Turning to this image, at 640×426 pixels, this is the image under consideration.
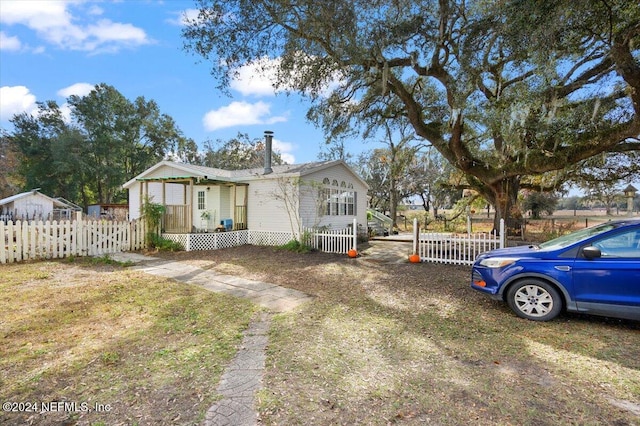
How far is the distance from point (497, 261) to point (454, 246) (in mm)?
4308

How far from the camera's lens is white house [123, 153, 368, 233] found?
1206 cm

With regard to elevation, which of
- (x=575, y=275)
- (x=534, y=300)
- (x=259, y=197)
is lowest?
(x=534, y=300)

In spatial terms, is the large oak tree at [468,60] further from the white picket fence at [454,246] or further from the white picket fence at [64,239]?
the white picket fence at [64,239]

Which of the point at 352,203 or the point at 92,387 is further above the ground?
the point at 352,203

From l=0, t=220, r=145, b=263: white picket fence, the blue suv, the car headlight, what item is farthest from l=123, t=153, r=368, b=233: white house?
the blue suv

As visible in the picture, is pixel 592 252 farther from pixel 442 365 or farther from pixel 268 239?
pixel 268 239

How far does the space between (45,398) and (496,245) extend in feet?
29.7

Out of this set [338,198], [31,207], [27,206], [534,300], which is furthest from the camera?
[31,207]

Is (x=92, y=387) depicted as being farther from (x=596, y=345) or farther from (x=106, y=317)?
(x=596, y=345)

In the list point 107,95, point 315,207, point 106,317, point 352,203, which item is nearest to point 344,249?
point 315,207

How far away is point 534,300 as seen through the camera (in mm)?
4359

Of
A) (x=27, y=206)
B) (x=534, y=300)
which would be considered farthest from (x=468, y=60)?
(x=27, y=206)

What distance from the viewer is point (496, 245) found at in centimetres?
827

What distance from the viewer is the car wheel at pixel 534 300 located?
166 inches
